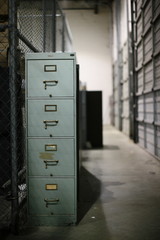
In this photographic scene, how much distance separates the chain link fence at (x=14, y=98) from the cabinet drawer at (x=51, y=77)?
0.65 feet

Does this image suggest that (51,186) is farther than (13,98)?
Yes

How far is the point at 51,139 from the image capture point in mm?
3004

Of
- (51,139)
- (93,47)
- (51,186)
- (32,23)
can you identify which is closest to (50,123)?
(51,139)

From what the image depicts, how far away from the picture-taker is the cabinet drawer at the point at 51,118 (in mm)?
2990

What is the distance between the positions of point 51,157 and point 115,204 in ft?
4.31

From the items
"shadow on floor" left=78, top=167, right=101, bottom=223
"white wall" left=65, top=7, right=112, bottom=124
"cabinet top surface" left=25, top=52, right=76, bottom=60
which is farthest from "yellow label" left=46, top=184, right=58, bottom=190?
"white wall" left=65, top=7, right=112, bottom=124

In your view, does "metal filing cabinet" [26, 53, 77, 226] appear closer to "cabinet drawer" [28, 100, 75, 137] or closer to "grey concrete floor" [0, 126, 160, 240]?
"cabinet drawer" [28, 100, 75, 137]

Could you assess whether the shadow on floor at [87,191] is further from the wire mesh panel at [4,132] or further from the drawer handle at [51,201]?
the wire mesh panel at [4,132]

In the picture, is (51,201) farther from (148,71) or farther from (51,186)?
(148,71)

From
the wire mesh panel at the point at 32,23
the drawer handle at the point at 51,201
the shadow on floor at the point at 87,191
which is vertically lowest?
the shadow on floor at the point at 87,191

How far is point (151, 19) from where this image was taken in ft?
22.8

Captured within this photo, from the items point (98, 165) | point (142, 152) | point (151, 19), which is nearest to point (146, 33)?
point (151, 19)

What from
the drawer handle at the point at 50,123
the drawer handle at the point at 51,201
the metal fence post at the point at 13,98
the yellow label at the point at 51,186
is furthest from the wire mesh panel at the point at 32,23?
the drawer handle at the point at 51,201

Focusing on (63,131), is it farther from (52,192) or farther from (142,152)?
(142,152)
